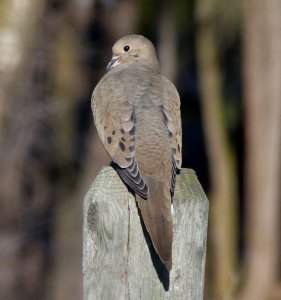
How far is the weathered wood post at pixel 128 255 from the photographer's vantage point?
11.4 ft

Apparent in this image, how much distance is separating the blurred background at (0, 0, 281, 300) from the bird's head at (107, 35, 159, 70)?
4292 millimetres

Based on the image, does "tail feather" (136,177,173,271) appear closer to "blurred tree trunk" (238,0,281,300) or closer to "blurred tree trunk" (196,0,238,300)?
"blurred tree trunk" (238,0,281,300)

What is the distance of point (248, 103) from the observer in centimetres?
1103

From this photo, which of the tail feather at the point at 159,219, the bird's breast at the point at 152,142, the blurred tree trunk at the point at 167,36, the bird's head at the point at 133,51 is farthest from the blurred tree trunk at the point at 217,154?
the tail feather at the point at 159,219

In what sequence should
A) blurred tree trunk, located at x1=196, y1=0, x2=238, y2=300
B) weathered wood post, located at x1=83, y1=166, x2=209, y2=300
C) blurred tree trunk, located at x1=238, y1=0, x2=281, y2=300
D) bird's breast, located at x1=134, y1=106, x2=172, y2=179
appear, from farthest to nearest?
blurred tree trunk, located at x1=196, y1=0, x2=238, y2=300 → blurred tree trunk, located at x1=238, y1=0, x2=281, y2=300 → bird's breast, located at x1=134, y1=106, x2=172, y2=179 → weathered wood post, located at x1=83, y1=166, x2=209, y2=300

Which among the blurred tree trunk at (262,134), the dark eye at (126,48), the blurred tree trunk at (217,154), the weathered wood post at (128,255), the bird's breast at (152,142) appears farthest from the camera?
the blurred tree trunk at (217,154)

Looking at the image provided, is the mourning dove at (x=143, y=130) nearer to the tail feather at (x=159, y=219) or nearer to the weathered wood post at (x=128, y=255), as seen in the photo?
the tail feather at (x=159, y=219)

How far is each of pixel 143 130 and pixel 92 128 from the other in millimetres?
8424

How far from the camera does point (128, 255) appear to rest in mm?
3482

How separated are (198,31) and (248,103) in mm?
1265

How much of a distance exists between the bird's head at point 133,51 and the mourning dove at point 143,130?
15 cm

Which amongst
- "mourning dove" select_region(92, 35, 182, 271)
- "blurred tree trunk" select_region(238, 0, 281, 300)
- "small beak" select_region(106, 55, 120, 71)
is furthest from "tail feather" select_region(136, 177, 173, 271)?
"blurred tree trunk" select_region(238, 0, 281, 300)

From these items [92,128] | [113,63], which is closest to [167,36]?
[92,128]

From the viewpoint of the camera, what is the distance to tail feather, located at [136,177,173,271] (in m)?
3.49
